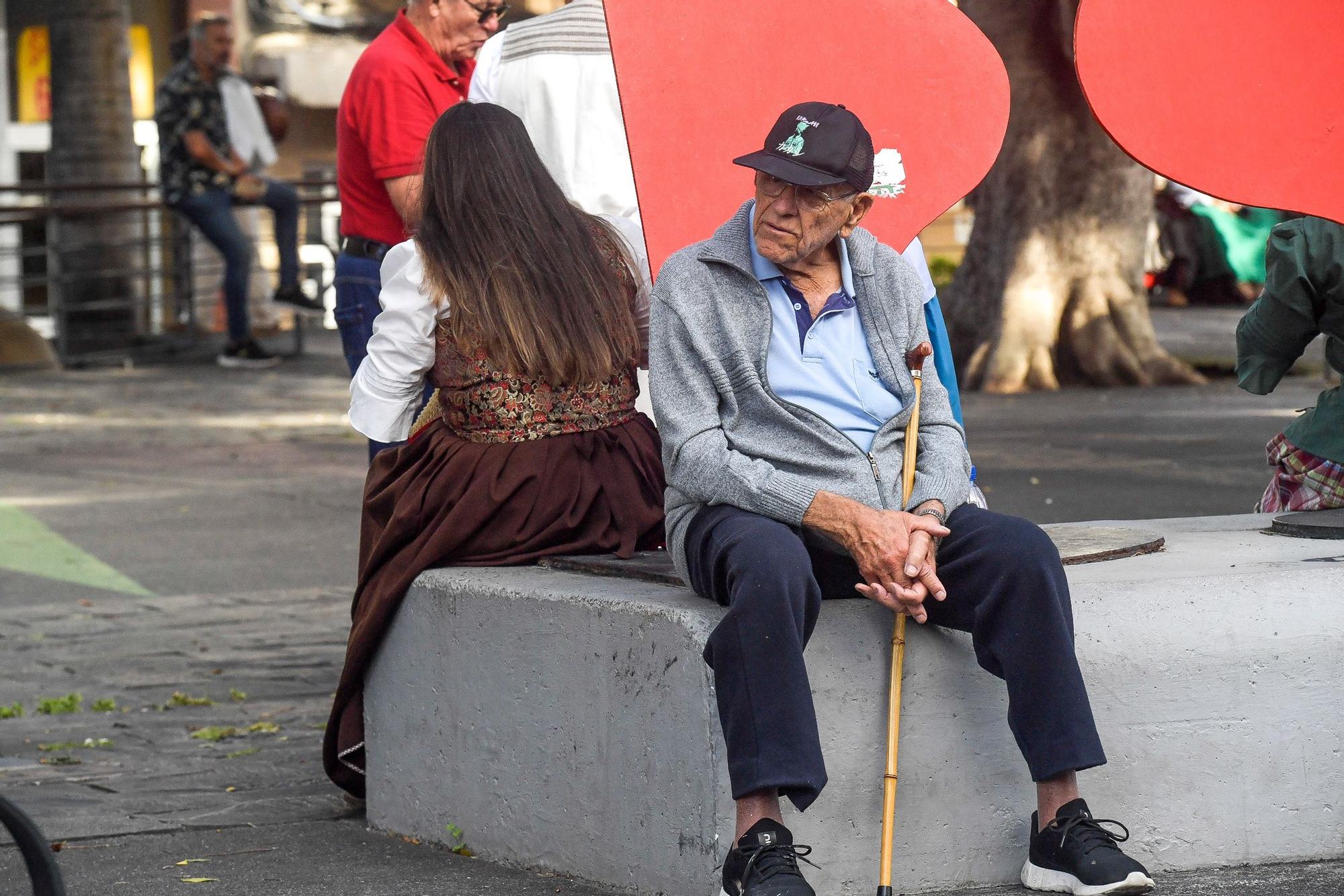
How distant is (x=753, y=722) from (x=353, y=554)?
196 inches

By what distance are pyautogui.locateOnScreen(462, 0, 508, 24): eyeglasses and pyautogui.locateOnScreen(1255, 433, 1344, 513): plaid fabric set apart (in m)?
2.60

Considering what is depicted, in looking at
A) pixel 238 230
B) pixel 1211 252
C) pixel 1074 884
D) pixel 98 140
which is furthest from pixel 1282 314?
pixel 1211 252

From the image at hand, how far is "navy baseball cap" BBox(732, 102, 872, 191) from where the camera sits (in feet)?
13.3

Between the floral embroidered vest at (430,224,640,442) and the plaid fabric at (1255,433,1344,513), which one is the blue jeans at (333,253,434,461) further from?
the plaid fabric at (1255,433,1344,513)

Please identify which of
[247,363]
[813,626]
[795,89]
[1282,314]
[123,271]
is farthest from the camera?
[123,271]

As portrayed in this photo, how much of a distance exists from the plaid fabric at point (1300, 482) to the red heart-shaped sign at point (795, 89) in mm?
1082

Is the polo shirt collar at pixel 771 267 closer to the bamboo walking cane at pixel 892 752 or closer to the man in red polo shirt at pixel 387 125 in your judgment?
the bamboo walking cane at pixel 892 752

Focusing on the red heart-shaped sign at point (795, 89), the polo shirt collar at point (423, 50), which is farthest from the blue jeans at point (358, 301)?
the red heart-shaped sign at point (795, 89)

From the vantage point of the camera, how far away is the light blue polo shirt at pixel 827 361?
4.08 meters

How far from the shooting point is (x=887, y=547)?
3854 millimetres

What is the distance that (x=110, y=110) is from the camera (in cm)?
1706

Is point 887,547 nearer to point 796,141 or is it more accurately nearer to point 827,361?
point 827,361

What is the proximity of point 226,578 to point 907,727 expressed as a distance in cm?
458

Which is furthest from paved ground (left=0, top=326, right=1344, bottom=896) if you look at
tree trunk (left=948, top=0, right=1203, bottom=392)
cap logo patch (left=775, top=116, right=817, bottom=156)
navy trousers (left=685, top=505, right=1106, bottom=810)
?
cap logo patch (left=775, top=116, right=817, bottom=156)
